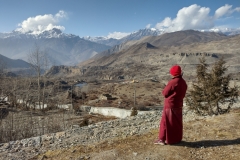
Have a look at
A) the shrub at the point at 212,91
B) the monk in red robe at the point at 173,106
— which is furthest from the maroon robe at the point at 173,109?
the shrub at the point at 212,91

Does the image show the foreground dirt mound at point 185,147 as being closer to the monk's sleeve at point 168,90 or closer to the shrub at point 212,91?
the monk's sleeve at point 168,90

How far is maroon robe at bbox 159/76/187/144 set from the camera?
7324 millimetres

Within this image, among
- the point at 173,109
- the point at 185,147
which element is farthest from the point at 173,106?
the point at 185,147

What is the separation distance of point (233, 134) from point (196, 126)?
5.15ft

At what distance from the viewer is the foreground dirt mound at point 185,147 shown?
23.8 feet

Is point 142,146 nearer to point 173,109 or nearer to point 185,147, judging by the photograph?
point 185,147

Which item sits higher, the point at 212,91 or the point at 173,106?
the point at 173,106

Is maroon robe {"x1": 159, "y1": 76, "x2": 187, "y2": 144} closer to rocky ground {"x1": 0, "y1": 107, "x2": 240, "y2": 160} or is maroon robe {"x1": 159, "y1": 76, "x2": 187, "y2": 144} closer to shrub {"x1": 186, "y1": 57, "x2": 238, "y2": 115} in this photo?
rocky ground {"x1": 0, "y1": 107, "x2": 240, "y2": 160}

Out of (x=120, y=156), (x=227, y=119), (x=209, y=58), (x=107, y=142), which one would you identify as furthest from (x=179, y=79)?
(x=209, y=58)

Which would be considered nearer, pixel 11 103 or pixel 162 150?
pixel 162 150

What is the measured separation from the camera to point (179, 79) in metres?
7.29

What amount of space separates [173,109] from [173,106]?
0.09 m

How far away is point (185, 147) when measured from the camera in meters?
7.66

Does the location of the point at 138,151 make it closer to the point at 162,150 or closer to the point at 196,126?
the point at 162,150
